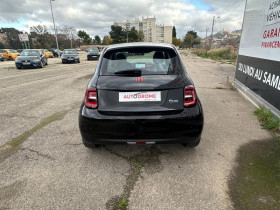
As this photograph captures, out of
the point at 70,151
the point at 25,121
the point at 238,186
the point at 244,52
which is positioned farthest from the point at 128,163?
the point at 244,52

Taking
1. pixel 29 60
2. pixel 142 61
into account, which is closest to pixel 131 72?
pixel 142 61

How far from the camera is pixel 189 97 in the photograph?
8.50 ft

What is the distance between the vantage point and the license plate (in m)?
2.52

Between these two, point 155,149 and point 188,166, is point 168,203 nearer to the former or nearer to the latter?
point 188,166

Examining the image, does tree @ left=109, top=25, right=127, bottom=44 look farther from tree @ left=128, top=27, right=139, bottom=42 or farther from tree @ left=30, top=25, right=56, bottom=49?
tree @ left=30, top=25, right=56, bottom=49

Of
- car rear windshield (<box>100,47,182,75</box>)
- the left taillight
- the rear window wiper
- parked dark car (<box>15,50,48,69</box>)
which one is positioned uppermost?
car rear windshield (<box>100,47,182,75</box>)

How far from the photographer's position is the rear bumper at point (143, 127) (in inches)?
97.5

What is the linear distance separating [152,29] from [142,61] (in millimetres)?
135574

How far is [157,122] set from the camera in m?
2.47

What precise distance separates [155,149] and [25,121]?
3052mm

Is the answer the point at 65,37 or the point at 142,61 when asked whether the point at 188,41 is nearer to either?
the point at 65,37

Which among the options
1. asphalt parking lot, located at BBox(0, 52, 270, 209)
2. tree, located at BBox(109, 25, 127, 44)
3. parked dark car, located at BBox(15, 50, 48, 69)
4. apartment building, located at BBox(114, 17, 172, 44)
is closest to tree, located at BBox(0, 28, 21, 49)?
tree, located at BBox(109, 25, 127, 44)

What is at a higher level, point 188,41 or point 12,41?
point 188,41

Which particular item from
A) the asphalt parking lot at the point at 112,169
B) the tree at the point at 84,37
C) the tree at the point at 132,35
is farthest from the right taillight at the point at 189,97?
the tree at the point at 84,37
